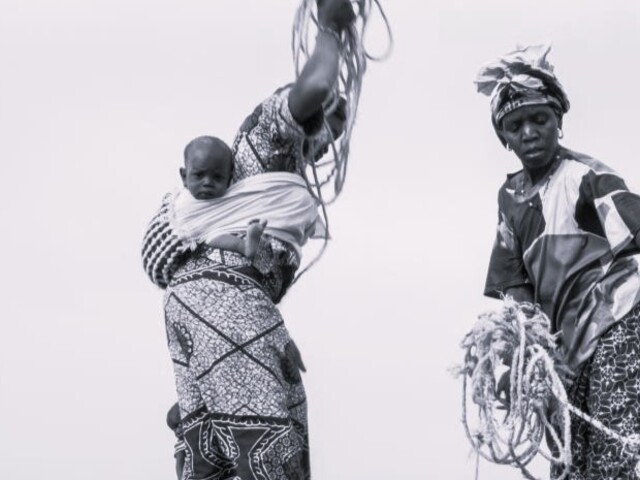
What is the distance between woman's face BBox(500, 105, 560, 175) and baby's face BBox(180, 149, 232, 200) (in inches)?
49.1

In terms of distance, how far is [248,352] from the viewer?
5.05 meters

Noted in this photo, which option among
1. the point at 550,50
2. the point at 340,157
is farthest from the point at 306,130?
the point at 550,50

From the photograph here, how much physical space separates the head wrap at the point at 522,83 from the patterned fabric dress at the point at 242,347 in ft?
3.12

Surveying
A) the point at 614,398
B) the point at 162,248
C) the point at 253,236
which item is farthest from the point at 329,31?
the point at 614,398

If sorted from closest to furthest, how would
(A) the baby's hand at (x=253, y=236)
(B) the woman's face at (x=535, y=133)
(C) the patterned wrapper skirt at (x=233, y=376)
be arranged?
(C) the patterned wrapper skirt at (x=233, y=376)
(A) the baby's hand at (x=253, y=236)
(B) the woman's face at (x=535, y=133)

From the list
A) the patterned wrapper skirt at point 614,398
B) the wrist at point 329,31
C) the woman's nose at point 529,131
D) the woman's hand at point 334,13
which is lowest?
the patterned wrapper skirt at point 614,398

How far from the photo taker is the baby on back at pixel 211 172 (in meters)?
5.20

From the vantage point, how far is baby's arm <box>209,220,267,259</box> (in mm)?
5109

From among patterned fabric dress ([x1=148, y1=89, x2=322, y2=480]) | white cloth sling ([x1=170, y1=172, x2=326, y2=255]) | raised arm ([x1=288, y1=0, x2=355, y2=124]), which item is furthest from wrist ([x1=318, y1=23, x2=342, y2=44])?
white cloth sling ([x1=170, y1=172, x2=326, y2=255])

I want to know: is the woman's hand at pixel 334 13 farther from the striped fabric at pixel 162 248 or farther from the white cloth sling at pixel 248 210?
the striped fabric at pixel 162 248

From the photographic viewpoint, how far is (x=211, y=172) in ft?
17.1

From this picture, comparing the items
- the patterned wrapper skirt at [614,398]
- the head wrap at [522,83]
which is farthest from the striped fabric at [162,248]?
the patterned wrapper skirt at [614,398]

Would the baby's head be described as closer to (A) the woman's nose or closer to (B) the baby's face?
(B) the baby's face

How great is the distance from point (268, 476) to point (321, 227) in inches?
43.9
